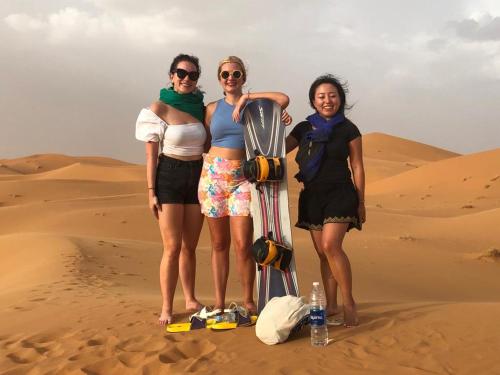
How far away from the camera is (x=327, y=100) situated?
4.72 meters

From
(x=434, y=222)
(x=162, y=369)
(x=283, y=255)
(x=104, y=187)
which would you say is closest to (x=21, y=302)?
(x=162, y=369)

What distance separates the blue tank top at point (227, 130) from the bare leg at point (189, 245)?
0.72 meters

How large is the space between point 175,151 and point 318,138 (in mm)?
1358

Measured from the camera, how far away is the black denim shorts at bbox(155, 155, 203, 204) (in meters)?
4.79

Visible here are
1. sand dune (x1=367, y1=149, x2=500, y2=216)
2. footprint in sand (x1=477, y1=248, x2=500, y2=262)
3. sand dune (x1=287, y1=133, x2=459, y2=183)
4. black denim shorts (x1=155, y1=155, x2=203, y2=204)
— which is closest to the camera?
black denim shorts (x1=155, y1=155, x2=203, y2=204)

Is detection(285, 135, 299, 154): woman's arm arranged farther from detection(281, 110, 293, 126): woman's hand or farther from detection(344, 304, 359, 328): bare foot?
detection(344, 304, 359, 328): bare foot

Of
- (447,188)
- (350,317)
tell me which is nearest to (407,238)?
(350,317)

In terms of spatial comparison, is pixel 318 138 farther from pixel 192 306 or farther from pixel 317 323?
pixel 192 306

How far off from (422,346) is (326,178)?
165 centimetres

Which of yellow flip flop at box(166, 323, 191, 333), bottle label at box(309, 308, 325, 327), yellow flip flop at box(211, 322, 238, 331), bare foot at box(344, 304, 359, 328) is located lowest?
yellow flip flop at box(166, 323, 191, 333)

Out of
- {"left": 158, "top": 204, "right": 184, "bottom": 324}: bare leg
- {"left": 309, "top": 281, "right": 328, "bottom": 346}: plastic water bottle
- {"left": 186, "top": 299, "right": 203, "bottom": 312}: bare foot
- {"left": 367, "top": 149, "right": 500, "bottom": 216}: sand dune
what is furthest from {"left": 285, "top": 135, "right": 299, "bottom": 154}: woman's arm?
{"left": 367, "top": 149, "right": 500, "bottom": 216}: sand dune

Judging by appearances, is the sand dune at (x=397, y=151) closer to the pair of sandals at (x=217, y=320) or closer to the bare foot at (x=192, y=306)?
the bare foot at (x=192, y=306)

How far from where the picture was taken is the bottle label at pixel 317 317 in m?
4.21

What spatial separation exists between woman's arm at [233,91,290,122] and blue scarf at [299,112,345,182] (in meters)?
0.34
